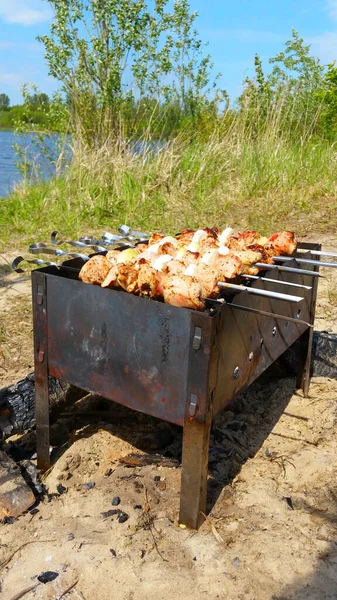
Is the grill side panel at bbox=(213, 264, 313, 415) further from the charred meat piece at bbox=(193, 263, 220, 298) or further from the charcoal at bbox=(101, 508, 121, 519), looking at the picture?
the charcoal at bbox=(101, 508, 121, 519)

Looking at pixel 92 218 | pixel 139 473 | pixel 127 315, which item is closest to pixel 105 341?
pixel 127 315

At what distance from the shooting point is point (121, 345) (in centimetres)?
223

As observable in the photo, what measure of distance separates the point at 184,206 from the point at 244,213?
0.93 m

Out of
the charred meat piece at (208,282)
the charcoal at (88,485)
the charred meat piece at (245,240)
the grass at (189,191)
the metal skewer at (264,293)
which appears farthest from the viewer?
the grass at (189,191)

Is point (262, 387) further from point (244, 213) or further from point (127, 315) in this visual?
point (244, 213)

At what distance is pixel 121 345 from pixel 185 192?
6.43 meters

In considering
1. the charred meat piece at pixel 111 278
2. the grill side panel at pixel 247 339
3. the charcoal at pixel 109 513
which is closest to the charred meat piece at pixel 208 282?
the grill side panel at pixel 247 339

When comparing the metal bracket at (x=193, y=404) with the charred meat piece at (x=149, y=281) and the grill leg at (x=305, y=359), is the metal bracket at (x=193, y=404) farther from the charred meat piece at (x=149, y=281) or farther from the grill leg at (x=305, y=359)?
the grill leg at (x=305, y=359)

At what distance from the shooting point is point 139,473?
2.57 metres

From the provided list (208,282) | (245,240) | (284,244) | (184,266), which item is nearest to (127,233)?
(245,240)

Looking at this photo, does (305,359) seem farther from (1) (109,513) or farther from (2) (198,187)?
(2) (198,187)

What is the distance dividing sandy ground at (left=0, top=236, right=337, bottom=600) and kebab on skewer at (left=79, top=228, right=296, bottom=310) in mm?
980

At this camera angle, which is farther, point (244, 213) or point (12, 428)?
point (244, 213)

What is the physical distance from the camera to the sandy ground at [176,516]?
1972mm
